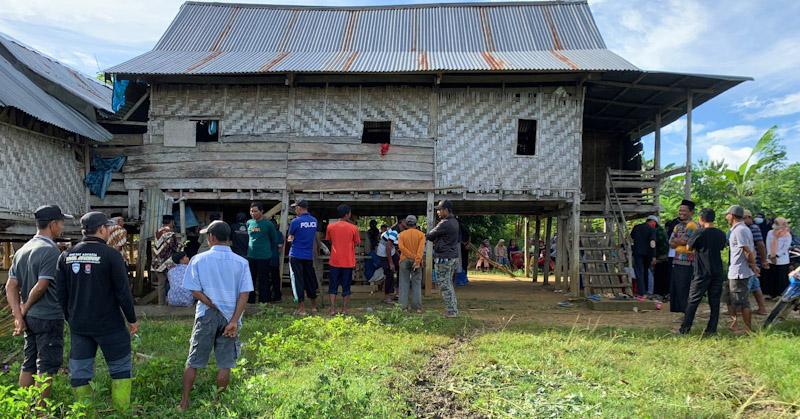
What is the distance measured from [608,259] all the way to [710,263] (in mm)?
4698

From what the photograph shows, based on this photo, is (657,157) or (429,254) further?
(657,157)

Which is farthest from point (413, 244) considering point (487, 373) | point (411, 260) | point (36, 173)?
point (36, 173)

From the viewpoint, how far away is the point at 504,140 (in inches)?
449

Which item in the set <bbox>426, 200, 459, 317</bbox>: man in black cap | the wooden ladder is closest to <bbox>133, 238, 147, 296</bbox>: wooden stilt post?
<bbox>426, 200, 459, 317</bbox>: man in black cap

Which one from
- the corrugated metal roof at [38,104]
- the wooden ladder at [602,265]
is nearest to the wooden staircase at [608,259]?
the wooden ladder at [602,265]

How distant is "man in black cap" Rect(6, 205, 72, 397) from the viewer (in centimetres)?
419

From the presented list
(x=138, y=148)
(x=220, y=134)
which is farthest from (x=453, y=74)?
(x=138, y=148)

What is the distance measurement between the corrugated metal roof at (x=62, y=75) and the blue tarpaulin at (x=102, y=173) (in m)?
1.32

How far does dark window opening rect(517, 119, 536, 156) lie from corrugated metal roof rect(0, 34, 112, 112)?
375 inches

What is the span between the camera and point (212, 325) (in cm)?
418

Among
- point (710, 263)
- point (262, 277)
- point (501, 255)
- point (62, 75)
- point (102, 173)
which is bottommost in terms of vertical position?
point (501, 255)

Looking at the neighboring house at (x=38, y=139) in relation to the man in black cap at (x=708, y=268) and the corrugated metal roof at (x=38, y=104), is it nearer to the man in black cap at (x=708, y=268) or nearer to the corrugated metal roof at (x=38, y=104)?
the corrugated metal roof at (x=38, y=104)

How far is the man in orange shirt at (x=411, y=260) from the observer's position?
8625mm

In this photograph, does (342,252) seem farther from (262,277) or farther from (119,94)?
(119,94)
